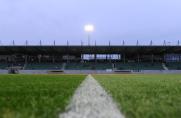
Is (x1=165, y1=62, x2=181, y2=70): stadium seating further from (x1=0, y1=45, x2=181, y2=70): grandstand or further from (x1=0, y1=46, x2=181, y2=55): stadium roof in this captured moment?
(x1=0, y1=46, x2=181, y2=55): stadium roof

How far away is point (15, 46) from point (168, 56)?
1304 inches

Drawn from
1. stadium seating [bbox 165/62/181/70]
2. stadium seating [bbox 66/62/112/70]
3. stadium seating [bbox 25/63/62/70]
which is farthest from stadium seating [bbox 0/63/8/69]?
stadium seating [bbox 165/62/181/70]

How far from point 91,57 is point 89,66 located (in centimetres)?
541

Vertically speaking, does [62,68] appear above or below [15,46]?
below

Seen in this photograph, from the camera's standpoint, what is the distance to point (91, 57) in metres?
72.8

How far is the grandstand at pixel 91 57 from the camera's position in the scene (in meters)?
67.1

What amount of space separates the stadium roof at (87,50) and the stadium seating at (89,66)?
290cm

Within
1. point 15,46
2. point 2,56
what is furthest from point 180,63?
point 2,56

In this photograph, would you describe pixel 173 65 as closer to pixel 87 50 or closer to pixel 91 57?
pixel 91 57

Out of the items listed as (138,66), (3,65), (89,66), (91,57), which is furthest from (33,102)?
(91,57)

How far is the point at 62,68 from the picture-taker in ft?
220

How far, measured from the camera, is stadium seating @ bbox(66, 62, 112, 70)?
66062 millimetres

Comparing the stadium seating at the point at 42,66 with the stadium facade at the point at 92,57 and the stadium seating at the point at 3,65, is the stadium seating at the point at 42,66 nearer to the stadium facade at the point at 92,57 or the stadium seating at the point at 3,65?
the stadium facade at the point at 92,57

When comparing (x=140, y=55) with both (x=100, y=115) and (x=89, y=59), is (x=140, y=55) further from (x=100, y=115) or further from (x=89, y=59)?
(x=100, y=115)
